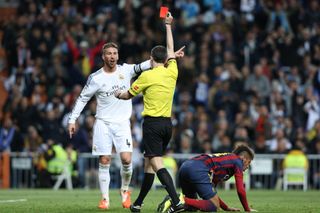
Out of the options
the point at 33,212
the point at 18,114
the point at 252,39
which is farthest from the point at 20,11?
the point at 33,212

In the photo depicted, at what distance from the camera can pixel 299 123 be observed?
28.4m

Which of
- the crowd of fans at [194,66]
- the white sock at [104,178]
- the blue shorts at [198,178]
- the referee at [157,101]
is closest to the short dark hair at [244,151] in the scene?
the blue shorts at [198,178]

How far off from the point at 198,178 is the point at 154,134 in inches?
35.1

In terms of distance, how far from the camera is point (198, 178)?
47.9 feet

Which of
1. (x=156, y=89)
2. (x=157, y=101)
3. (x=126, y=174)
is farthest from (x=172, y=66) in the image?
(x=126, y=174)

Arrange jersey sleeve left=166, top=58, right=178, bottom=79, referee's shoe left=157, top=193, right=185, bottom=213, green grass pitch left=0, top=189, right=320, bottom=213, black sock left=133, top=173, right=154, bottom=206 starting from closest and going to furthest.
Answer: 1. referee's shoe left=157, top=193, right=185, bottom=213
2. jersey sleeve left=166, top=58, right=178, bottom=79
3. black sock left=133, top=173, right=154, bottom=206
4. green grass pitch left=0, top=189, right=320, bottom=213

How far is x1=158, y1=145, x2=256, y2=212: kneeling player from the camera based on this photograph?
47.7 ft

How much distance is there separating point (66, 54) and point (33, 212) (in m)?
16.7

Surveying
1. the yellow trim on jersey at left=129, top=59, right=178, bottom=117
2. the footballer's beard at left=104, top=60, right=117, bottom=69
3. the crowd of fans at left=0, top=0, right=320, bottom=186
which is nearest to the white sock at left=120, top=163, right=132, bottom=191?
the footballer's beard at left=104, top=60, right=117, bottom=69

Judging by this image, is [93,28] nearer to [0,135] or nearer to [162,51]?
[0,135]

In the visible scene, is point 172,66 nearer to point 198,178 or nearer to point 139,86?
point 139,86

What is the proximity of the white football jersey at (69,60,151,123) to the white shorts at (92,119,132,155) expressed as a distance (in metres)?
0.10

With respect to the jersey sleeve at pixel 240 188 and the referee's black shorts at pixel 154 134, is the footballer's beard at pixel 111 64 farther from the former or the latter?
the jersey sleeve at pixel 240 188

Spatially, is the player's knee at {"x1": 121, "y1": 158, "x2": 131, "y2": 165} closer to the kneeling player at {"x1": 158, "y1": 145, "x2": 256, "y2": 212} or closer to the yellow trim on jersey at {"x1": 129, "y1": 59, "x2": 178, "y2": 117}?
the kneeling player at {"x1": 158, "y1": 145, "x2": 256, "y2": 212}
